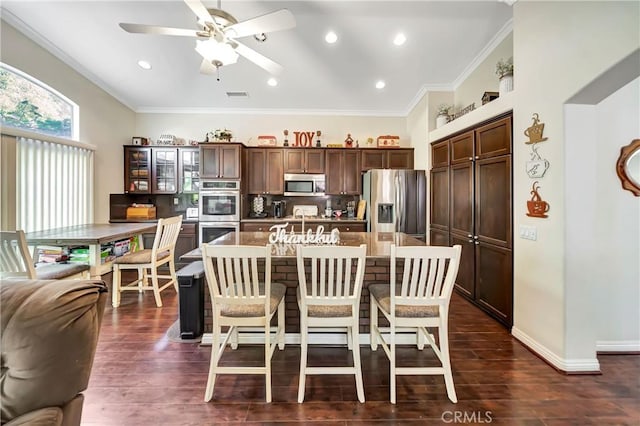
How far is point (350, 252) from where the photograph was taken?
5.58 ft

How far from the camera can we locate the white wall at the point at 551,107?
5.99 feet

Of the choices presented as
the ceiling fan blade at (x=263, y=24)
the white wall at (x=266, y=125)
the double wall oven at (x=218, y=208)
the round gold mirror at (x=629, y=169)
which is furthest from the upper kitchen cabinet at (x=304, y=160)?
the round gold mirror at (x=629, y=169)

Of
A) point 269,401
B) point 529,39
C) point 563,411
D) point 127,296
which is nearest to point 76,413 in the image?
point 269,401

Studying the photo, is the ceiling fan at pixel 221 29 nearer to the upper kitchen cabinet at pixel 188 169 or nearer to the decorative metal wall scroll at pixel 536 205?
the decorative metal wall scroll at pixel 536 205

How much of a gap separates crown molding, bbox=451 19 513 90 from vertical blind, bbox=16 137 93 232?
5728mm

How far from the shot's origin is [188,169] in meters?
5.14

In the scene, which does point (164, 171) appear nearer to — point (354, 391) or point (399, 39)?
point (399, 39)

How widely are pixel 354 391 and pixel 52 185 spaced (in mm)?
4472

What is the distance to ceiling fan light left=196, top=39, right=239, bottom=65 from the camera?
7.64ft

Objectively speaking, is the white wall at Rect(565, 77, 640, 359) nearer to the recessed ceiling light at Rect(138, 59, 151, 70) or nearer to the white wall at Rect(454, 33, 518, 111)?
the white wall at Rect(454, 33, 518, 111)

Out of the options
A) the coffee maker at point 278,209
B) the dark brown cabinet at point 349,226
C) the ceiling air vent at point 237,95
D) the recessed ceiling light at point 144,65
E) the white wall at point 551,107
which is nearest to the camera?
the white wall at point 551,107

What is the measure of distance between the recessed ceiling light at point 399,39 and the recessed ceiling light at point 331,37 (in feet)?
2.44

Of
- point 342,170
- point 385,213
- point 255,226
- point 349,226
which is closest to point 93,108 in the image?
point 255,226

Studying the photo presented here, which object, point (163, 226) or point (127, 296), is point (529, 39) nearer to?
point (163, 226)
